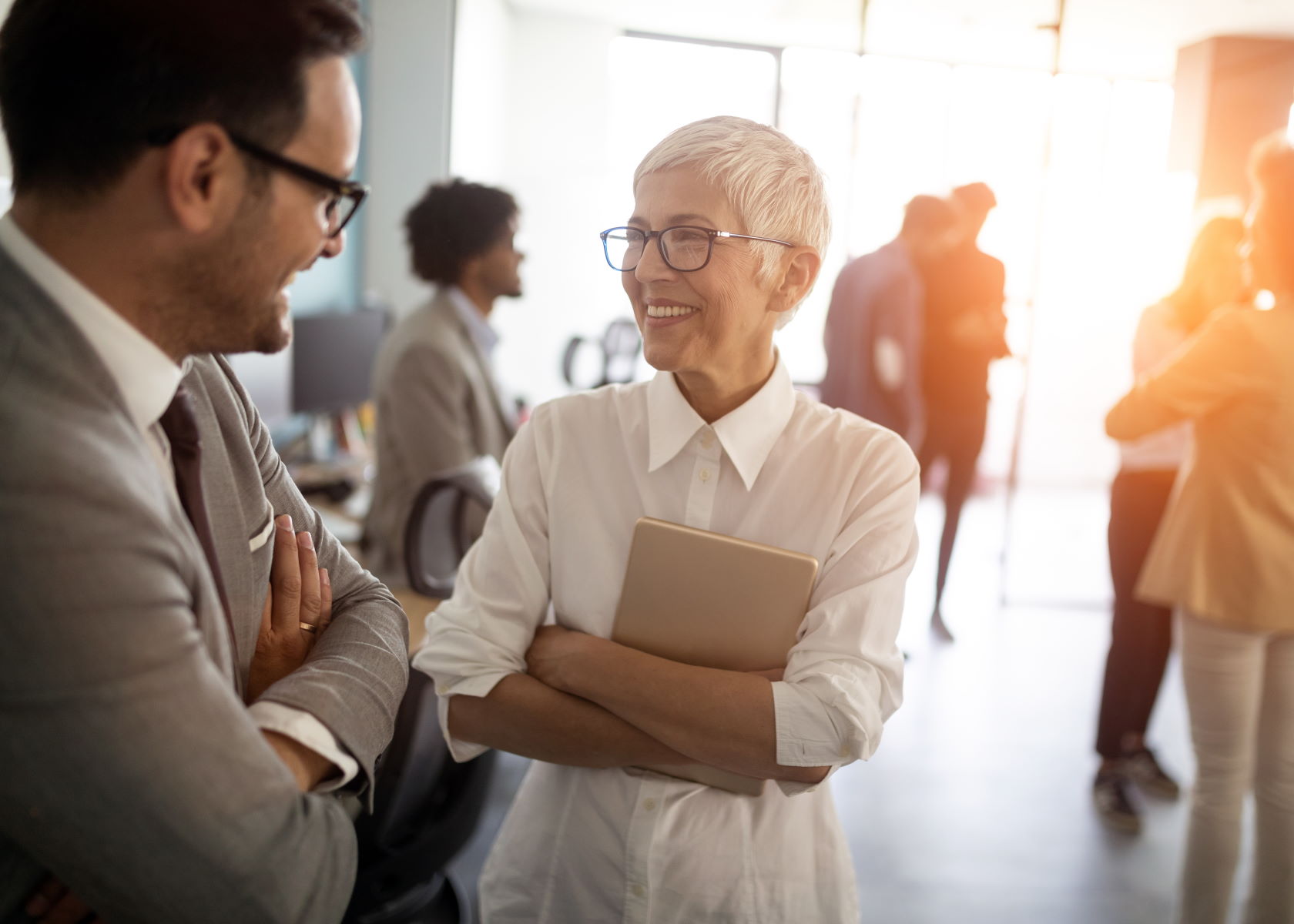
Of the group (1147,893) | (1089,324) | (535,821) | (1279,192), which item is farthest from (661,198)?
(1089,324)

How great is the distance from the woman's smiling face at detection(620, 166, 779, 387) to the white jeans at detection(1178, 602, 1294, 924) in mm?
1346

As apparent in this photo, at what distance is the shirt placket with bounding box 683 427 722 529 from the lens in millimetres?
1285

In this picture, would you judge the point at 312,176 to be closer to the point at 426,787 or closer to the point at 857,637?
the point at 857,637

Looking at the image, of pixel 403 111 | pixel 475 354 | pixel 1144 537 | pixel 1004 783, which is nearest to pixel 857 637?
pixel 475 354

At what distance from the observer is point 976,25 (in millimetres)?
5422

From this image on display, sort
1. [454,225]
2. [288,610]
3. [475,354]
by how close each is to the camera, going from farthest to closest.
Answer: [454,225] < [475,354] < [288,610]

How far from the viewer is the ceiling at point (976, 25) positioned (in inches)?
138

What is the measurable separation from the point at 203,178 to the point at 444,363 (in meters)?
1.91

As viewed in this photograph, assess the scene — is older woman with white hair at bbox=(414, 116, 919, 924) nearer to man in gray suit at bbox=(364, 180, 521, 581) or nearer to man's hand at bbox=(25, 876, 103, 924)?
man's hand at bbox=(25, 876, 103, 924)

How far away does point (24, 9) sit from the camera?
70 centimetres

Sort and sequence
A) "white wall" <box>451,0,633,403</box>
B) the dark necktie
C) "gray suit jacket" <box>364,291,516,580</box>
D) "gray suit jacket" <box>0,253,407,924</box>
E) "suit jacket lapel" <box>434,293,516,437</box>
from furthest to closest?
1. "white wall" <box>451,0,633,403</box>
2. "suit jacket lapel" <box>434,293,516,437</box>
3. "gray suit jacket" <box>364,291,516,580</box>
4. the dark necktie
5. "gray suit jacket" <box>0,253,407,924</box>

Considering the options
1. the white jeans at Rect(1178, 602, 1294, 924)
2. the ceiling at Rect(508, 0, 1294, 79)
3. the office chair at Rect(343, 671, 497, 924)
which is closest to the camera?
the office chair at Rect(343, 671, 497, 924)

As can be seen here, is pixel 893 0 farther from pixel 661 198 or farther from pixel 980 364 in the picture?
pixel 661 198

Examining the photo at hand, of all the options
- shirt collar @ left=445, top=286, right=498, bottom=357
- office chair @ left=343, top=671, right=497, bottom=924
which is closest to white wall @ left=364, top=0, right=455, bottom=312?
shirt collar @ left=445, top=286, right=498, bottom=357
